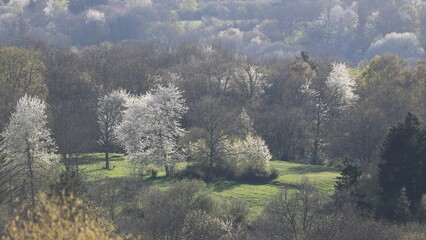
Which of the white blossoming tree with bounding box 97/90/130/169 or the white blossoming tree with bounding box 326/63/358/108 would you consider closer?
the white blossoming tree with bounding box 97/90/130/169

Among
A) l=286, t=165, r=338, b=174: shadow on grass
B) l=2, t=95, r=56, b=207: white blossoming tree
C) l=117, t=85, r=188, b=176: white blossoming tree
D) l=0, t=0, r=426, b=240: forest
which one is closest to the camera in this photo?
l=0, t=0, r=426, b=240: forest

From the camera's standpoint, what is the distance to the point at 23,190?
58031 millimetres

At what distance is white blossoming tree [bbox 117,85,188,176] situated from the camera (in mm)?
69000

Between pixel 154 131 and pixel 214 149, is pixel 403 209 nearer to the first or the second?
pixel 214 149

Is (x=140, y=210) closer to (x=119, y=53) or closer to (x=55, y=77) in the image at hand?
(x=55, y=77)

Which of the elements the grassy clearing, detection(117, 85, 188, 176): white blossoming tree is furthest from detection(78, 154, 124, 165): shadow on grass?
detection(117, 85, 188, 176): white blossoming tree

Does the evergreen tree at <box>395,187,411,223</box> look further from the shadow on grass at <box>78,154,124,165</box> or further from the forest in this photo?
the shadow on grass at <box>78,154,124,165</box>

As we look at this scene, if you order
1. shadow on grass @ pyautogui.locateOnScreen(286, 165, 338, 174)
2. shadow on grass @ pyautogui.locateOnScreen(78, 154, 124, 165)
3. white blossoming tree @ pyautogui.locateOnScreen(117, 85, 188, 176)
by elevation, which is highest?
white blossoming tree @ pyautogui.locateOnScreen(117, 85, 188, 176)

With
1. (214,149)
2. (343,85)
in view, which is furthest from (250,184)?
(343,85)

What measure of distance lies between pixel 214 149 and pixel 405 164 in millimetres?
23007

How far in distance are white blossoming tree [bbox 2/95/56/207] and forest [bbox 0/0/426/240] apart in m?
0.15

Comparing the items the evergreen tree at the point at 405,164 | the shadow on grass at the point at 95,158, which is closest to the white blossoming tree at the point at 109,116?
the shadow on grass at the point at 95,158

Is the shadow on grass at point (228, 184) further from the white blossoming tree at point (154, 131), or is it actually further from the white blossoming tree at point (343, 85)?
the white blossoming tree at point (343, 85)

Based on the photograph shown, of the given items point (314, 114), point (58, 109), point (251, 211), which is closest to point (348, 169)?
point (251, 211)
